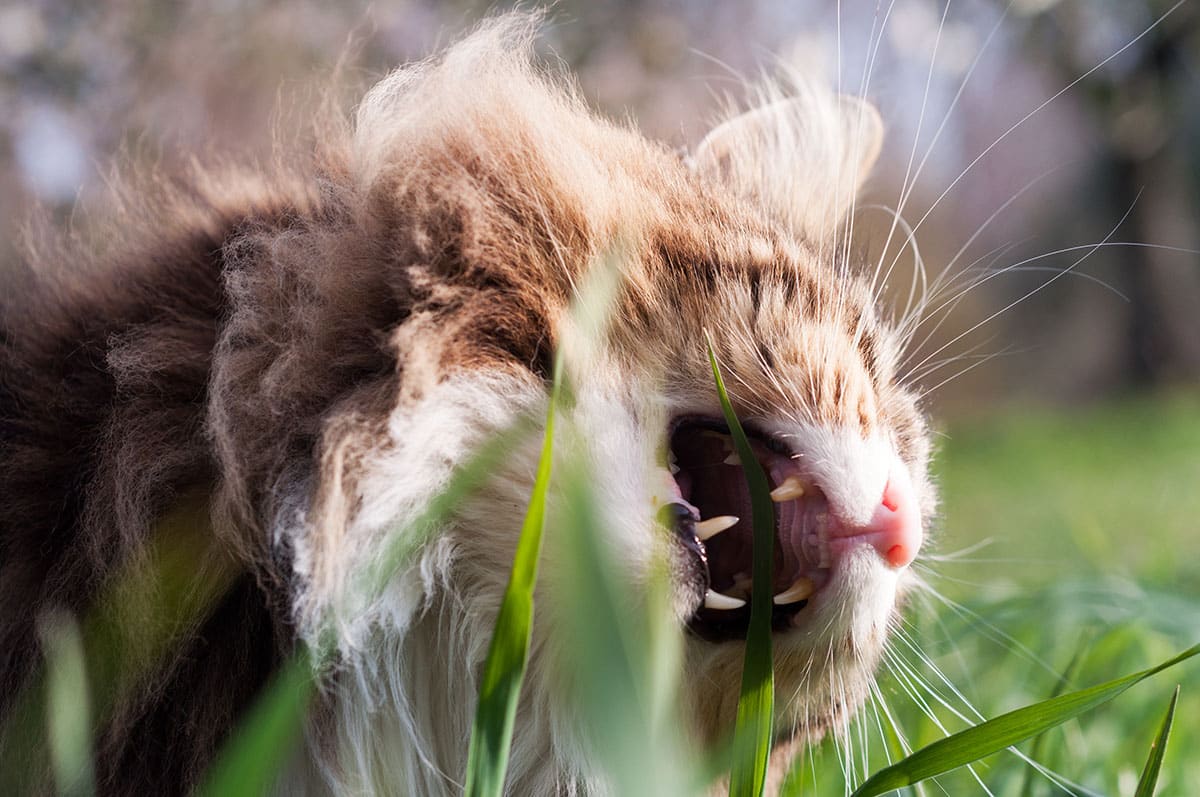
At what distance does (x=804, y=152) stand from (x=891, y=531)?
3.11 ft

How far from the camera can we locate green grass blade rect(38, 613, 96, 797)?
957 millimetres

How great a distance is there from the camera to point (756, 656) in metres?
0.96

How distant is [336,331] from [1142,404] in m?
12.0

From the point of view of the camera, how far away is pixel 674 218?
137 centimetres

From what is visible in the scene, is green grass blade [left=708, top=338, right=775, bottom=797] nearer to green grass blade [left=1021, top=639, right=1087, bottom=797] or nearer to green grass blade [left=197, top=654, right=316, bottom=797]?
green grass blade [left=197, top=654, right=316, bottom=797]

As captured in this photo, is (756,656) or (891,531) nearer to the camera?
(756,656)

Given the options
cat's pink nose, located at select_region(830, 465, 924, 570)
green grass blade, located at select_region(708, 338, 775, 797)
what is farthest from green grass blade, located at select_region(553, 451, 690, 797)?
cat's pink nose, located at select_region(830, 465, 924, 570)

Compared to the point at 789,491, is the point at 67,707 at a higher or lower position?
higher

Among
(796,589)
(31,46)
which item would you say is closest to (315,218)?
(796,589)

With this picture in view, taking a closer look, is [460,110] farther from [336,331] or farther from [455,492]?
[455,492]

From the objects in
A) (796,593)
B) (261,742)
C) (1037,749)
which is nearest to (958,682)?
(1037,749)

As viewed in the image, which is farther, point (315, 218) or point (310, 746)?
point (315, 218)

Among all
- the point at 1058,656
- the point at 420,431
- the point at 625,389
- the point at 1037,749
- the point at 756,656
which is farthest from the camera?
the point at 1058,656

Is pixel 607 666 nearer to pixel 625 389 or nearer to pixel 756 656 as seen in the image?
pixel 756 656
